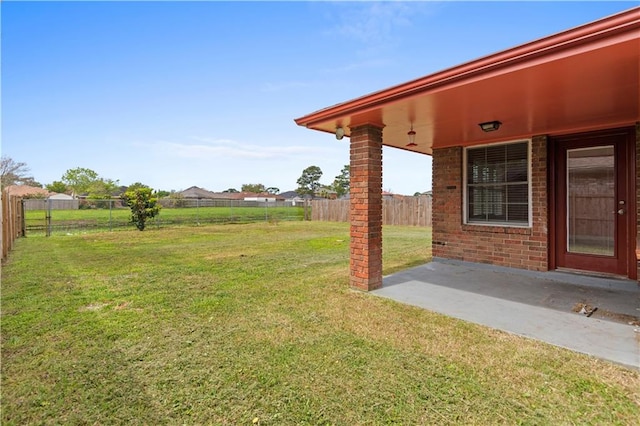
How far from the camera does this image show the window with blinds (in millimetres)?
5524

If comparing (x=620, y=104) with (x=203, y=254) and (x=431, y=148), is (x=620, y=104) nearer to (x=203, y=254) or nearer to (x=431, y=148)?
(x=431, y=148)

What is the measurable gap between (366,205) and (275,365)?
2.52m

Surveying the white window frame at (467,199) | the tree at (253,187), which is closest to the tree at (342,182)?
the tree at (253,187)

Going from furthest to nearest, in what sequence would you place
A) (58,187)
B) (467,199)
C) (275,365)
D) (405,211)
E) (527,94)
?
(58,187) < (405,211) < (467,199) < (527,94) < (275,365)

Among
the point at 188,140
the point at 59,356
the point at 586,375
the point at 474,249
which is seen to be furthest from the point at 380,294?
the point at 188,140

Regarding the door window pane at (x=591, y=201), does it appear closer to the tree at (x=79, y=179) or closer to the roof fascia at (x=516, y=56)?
the roof fascia at (x=516, y=56)

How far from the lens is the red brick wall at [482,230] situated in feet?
17.2

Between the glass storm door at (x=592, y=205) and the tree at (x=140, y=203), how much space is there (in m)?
15.4

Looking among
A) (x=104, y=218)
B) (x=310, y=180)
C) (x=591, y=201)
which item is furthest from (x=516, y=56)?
(x=310, y=180)

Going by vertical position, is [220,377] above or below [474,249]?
below

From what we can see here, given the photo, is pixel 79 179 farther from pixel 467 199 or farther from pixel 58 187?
pixel 467 199

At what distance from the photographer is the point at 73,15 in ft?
20.5

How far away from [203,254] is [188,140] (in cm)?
2487

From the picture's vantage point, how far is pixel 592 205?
4922mm
